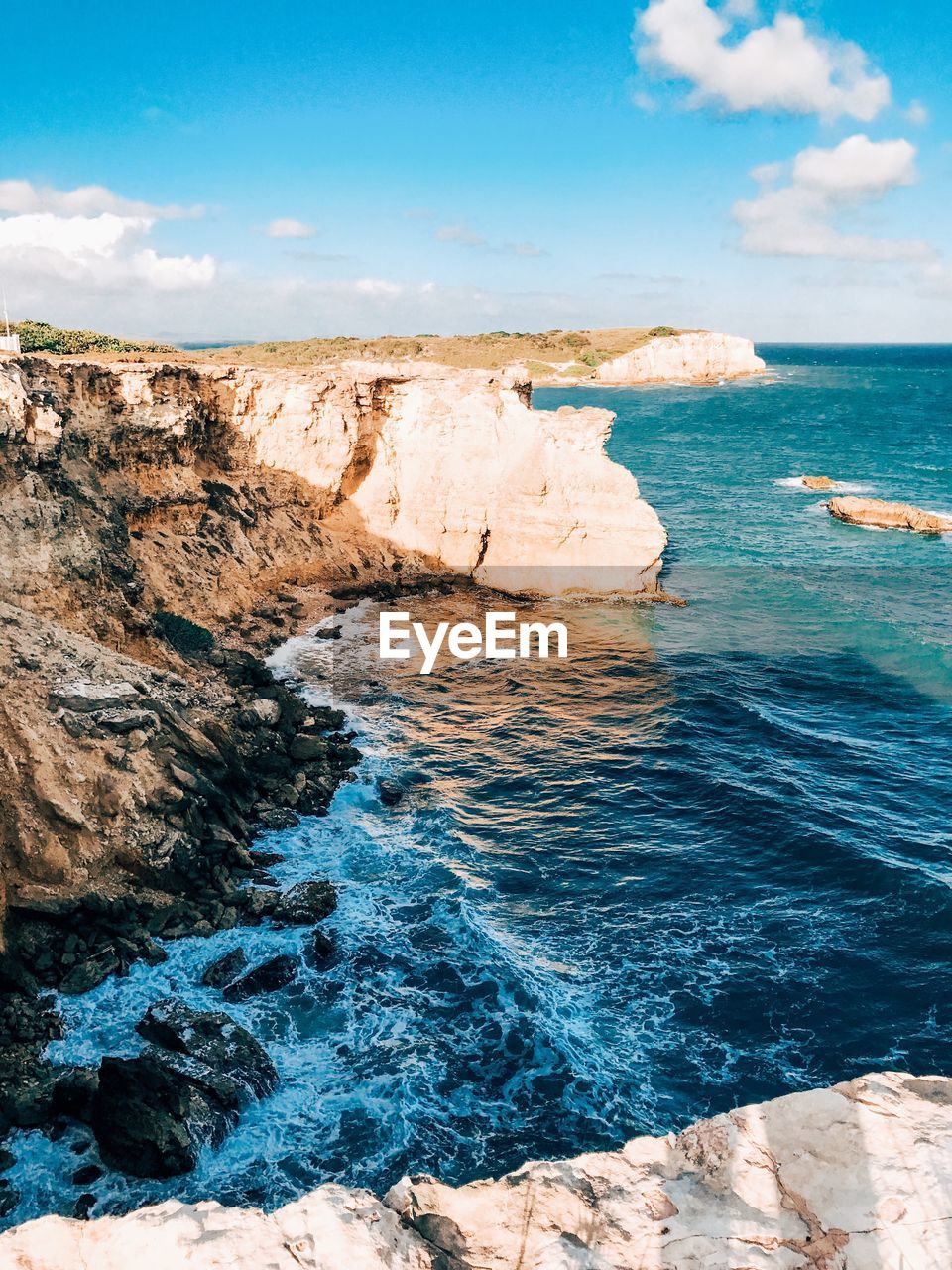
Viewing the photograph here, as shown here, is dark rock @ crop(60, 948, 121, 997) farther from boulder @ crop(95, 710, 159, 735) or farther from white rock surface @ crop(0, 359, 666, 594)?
white rock surface @ crop(0, 359, 666, 594)

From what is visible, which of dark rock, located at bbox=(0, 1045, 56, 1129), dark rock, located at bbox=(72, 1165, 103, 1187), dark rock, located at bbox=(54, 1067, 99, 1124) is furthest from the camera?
dark rock, located at bbox=(54, 1067, 99, 1124)

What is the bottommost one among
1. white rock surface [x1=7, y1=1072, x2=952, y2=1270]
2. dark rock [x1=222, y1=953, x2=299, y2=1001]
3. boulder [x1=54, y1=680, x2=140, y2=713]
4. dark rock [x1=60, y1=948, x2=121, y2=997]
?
dark rock [x1=222, y1=953, x2=299, y2=1001]

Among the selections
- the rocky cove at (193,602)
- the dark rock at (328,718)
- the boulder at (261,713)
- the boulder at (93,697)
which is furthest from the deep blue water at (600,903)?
the boulder at (93,697)

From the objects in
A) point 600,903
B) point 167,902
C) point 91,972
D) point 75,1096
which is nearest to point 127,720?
point 167,902

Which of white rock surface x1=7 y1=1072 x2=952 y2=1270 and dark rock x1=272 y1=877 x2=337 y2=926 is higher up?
white rock surface x1=7 y1=1072 x2=952 y2=1270

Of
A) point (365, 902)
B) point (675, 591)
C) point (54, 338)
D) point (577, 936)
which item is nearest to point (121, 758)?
point (365, 902)

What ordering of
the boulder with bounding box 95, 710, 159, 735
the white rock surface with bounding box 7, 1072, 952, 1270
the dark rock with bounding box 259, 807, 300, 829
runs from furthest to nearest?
the dark rock with bounding box 259, 807, 300, 829 → the boulder with bounding box 95, 710, 159, 735 → the white rock surface with bounding box 7, 1072, 952, 1270

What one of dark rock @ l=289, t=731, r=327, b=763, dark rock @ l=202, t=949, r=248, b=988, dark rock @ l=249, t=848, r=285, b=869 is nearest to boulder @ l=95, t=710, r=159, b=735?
dark rock @ l=249, t=848, r=285, b=869
